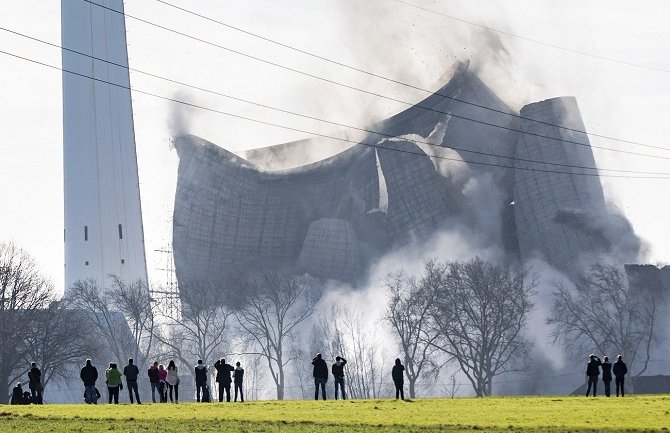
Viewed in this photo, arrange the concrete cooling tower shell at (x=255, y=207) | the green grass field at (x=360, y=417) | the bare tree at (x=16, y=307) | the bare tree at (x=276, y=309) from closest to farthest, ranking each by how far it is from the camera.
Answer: the green grass field at (x=360, y=417) → the bare tree at (x=16, y=307) → the bare tree at (x=276, y=309) → the concrete cooling tower shell at (x=255, y=207)

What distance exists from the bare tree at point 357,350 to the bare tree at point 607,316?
14.1 meters

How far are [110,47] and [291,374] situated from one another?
39.3m

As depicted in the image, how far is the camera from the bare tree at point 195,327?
111938 mm

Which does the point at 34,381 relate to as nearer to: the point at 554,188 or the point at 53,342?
the point at 53,342

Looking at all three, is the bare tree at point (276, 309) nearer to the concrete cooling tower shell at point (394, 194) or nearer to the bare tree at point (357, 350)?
the bare tree at point (357, 350)

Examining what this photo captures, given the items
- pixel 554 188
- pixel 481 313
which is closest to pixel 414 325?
pixel 481 313

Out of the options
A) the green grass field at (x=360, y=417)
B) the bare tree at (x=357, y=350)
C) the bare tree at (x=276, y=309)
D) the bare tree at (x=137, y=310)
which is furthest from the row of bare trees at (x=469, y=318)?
the green grass field at (x=360, y=417)

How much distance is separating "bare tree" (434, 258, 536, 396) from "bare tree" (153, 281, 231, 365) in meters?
18.8

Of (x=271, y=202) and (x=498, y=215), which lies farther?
(x=271, y=202)

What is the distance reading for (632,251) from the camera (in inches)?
5212

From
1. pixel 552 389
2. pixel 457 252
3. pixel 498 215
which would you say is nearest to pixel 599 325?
pixel 552 389

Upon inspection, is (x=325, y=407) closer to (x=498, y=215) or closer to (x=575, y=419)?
(x=575, y=419)

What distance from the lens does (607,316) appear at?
99438 millimetres

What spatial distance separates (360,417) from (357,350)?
78.2 metres
